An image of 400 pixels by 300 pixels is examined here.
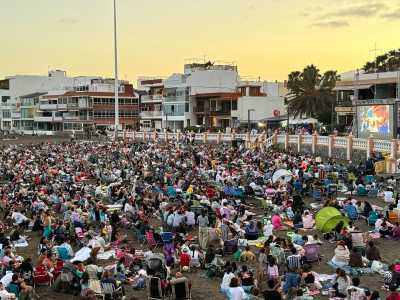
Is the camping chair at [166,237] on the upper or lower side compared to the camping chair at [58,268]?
upper

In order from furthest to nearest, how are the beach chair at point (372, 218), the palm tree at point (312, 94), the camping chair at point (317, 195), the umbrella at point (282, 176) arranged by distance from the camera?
1. the palm tree at point (312, 94)
2. the umbrella at point (282, 176)
3. the camping chair at point (317, 195)
4. the beach chair at point (372, 218)

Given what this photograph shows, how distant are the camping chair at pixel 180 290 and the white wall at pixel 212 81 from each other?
65950 mm

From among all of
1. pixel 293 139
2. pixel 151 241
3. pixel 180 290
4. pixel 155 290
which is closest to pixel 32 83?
pixel 293 139

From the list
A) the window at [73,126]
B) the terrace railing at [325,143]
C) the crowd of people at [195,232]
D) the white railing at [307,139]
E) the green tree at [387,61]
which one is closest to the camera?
the crowd of people at [195,232]

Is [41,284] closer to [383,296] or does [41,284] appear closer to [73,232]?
[73,232]

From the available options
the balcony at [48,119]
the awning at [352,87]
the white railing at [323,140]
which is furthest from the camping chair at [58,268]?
the balcony at [48,119]

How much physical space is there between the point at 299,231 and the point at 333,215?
130 cm

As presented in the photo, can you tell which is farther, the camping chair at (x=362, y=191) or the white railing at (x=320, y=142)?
the white railing at (x=320, y=142)

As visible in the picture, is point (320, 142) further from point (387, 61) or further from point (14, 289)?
point (387, 61)

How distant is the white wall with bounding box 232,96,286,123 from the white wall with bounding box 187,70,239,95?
32.0 feet

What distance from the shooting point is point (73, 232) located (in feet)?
56.9

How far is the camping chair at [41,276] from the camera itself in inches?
509

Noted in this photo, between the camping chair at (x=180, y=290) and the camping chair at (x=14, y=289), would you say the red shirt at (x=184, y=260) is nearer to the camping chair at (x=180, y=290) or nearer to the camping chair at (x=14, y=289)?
the camping chair at (x=180, y=290)

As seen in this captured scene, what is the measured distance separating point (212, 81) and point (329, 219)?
64720mm
